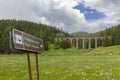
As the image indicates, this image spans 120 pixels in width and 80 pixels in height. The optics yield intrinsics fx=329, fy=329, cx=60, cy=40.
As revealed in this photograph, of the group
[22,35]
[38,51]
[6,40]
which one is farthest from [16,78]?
[6,40]

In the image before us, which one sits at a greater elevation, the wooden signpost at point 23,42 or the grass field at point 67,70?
the wooden signpost at point 23,42

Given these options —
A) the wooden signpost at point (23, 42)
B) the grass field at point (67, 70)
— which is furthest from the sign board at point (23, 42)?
the grass field at point (67, 70)

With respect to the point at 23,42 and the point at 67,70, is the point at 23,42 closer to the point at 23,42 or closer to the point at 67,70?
the point at 23,42

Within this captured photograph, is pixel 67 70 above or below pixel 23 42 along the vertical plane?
below

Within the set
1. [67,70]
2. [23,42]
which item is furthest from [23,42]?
[67,70]

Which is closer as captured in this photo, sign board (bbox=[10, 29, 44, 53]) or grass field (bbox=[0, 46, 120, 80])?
sign board (bbox=[10, 29, 44, 53])

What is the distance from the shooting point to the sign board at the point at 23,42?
12.4 metres

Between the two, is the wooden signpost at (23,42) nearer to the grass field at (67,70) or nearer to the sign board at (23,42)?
the sign board at (23,42)

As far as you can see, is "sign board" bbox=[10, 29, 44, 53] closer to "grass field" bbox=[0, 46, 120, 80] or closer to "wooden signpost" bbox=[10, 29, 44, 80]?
"wooden signpost" bbox=[10, 29, 44, 80]

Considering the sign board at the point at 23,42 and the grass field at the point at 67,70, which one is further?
the grass field at the point at 67,70

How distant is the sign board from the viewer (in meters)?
12.4

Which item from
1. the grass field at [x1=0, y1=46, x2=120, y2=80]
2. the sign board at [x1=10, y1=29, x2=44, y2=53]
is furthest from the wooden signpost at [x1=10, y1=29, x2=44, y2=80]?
the grass field at [x1=0, y1=46, x2=120, y2=80]

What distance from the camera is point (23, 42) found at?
13555 millimetres

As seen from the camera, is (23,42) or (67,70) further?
(67,70)
